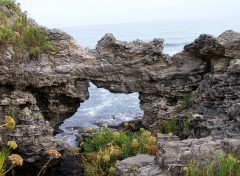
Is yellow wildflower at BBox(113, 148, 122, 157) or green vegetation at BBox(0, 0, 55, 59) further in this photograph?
green vegetation at BBox(0, 0, 55, 59)

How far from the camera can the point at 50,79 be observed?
10523 mm

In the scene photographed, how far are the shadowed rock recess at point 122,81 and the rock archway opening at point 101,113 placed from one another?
5472 mm

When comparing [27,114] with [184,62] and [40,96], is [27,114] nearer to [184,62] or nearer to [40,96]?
[40,96]

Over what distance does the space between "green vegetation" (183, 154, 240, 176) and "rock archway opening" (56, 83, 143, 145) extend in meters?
10.9

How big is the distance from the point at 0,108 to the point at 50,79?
5.15 feet

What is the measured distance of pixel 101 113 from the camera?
21031mm

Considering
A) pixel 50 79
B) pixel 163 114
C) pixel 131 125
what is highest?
pixel 50 79

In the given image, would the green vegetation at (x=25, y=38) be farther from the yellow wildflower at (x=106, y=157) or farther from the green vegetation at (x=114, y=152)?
the yellow wildflower at (x=106, y=157)

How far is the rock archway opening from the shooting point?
721 inches

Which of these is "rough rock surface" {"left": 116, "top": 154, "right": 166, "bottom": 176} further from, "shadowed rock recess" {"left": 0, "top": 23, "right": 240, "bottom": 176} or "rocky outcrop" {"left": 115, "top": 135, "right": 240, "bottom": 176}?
"shadowed rock recess" {"left": 0, "top": 23, "right": 240, "bottom": 176}

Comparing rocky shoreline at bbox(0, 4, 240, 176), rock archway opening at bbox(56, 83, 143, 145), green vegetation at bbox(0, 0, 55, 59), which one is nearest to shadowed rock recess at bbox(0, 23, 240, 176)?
rocky shoreline at bbox(0, 4, 240, 176)

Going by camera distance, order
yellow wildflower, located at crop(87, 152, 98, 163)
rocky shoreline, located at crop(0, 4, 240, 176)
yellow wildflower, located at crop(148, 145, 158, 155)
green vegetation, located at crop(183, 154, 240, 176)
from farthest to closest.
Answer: rocky shoreline, located at crop(0, 4, 240, 176)
yellow wildflower, located at crop(87, 152, 98, 163)
yellow wildflower, located at crop(148, 145, 158, 155)
green vegetation, located at crop(183, 154, 240, 176)

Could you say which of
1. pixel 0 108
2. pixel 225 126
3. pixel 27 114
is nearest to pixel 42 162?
pixel 27 114

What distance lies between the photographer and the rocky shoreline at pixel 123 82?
8711 millimetres
